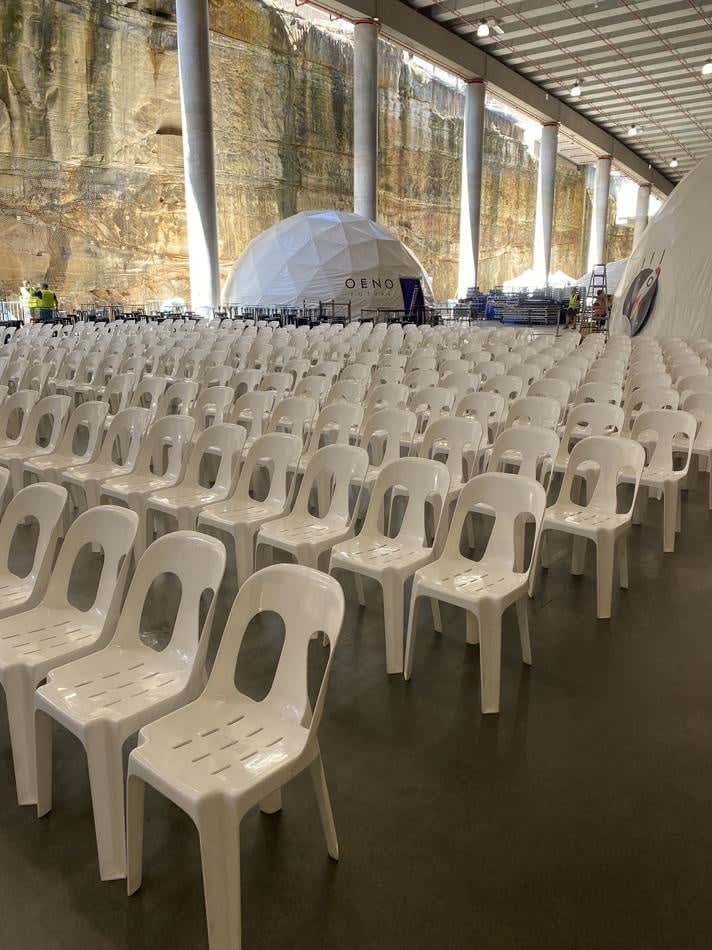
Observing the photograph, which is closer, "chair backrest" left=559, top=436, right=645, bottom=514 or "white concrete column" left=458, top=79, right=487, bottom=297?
"chair backrest" left=559, top=436, right=645, bottom=514

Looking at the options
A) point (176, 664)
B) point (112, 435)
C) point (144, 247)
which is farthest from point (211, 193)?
point (176, 664)

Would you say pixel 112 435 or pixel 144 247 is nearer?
pixel 112 435

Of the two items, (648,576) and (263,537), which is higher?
(263,537)

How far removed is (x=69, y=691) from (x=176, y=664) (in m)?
0.36

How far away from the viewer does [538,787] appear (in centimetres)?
261

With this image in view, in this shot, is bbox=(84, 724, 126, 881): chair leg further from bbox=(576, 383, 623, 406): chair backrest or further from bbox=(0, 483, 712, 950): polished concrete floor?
bbox=(576, 383, 623, 406): chair backrest

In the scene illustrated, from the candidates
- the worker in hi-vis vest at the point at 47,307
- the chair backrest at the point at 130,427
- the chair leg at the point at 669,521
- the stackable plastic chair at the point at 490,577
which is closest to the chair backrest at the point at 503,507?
the stackable plastic chair at the point at 490,577

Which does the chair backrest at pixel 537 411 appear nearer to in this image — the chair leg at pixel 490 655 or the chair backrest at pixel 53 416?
the chair leg at pixel 490 655

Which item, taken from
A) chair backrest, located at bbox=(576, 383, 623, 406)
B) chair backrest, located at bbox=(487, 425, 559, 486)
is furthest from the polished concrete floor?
chair backrest, located at bbox=(576, 383, 623, 406)

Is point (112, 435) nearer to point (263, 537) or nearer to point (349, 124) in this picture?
point (263, 537)

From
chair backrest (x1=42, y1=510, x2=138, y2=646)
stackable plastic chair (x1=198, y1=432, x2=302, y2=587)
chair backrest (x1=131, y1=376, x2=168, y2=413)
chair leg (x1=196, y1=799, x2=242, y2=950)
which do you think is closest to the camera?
chair leg (x1=196, y1=799, x2=242, y2=950)

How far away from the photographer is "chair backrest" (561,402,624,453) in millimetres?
5133

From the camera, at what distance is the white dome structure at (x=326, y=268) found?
21922 millimetres

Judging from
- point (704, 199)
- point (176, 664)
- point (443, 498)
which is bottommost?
point (176, 664)
